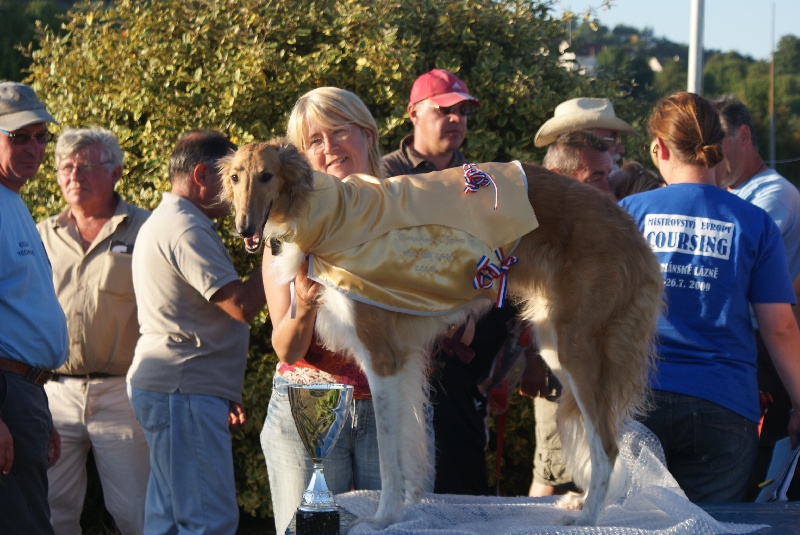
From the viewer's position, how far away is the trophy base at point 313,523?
9.87ft

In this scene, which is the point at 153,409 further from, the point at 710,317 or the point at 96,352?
the point at 710,317

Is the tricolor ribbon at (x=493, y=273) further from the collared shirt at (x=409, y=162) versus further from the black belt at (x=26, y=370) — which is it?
the black belt at (x=26, y=370)

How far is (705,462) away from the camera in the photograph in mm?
3998

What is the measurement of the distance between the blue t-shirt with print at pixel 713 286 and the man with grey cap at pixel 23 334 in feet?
8.55

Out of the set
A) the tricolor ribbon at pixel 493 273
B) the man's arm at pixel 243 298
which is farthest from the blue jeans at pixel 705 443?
the man's arm at pixel 243 298

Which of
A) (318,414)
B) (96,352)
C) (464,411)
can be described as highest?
(318,414)

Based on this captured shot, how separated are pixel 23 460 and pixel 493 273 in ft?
7.03

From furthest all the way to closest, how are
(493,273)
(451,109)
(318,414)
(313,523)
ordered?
(451,109)
(493,273)
(318,414)
(313,523)

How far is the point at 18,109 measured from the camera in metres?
4.57

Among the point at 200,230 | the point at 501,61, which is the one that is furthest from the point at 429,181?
the point at 501,61

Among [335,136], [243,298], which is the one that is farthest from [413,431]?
[243,298]

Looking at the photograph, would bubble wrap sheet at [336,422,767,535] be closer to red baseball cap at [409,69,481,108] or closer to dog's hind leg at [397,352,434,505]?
dog's hind leg at [397,352,434,505]

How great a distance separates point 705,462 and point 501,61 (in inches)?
138

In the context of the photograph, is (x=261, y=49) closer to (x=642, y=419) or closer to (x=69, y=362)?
(x=69, y=362)
